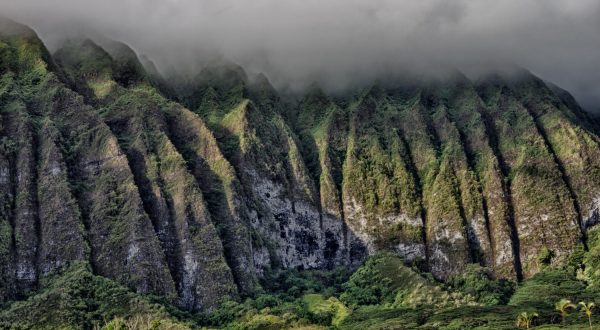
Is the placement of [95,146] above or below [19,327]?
above

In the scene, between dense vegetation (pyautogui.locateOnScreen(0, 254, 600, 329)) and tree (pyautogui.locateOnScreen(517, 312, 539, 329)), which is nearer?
tree (pyautogui.locateOnScreen(517, 312, 539, 329))

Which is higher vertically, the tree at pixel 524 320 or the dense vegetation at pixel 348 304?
the dense vegetation at pixel 348 304

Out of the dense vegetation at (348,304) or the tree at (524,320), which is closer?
the tree at (524,320)

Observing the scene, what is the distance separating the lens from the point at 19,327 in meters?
138

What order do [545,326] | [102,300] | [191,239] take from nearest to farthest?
[545,326], [102,300], [191,239]

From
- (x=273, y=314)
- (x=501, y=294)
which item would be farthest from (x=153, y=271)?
(x=501, y=294)

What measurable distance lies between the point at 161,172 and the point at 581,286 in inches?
3913

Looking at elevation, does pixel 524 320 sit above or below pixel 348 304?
below

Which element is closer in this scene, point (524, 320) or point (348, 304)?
point (524, 320)

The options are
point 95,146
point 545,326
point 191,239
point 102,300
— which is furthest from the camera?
point 95,146

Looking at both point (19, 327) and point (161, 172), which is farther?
point (161, 172)

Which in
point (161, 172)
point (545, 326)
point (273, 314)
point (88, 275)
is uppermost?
point (161, 172)

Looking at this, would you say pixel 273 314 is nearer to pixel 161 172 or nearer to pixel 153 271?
pixel 153 271

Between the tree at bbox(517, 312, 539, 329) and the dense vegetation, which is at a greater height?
the dense vegetation
